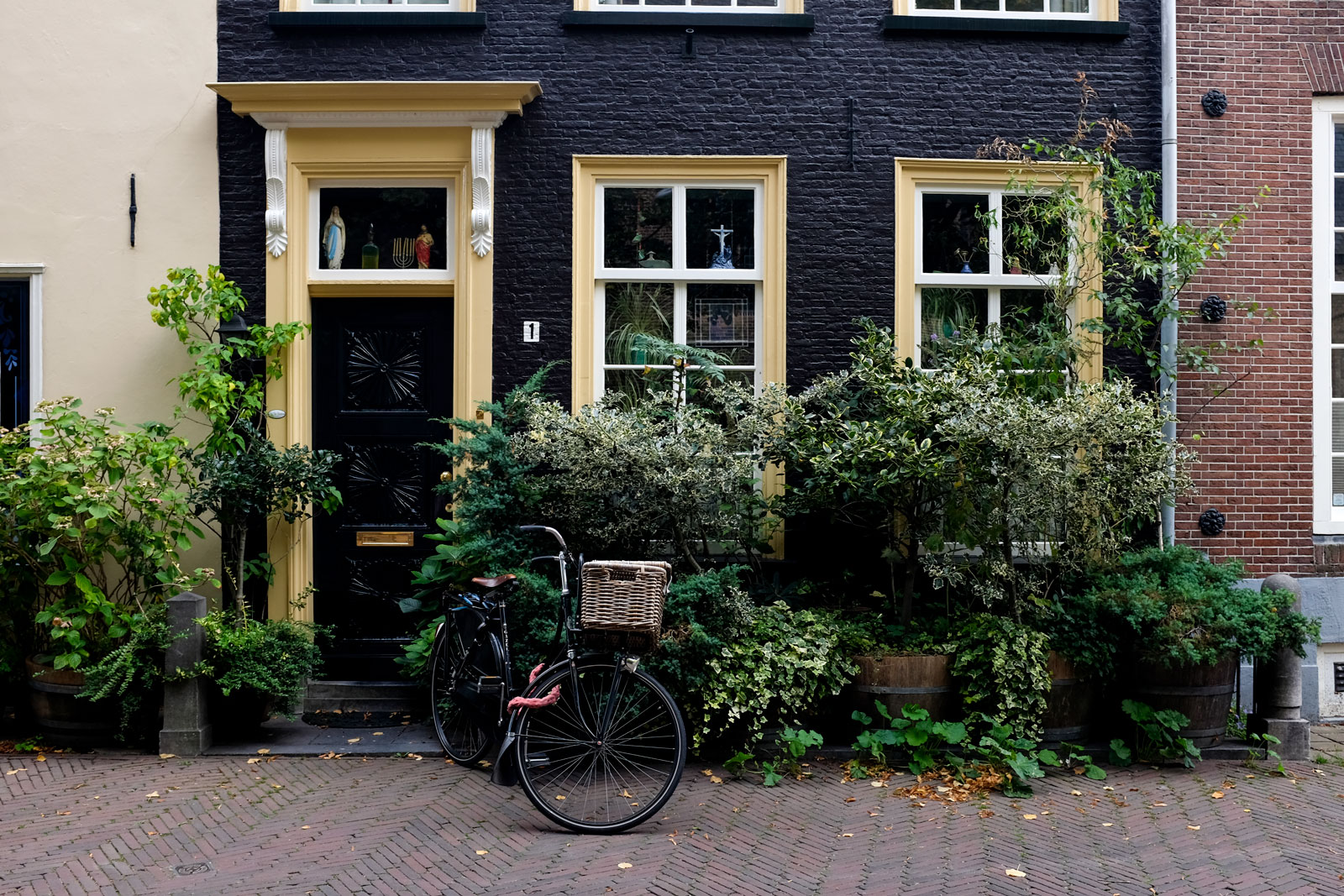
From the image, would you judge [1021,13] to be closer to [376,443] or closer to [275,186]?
[275,186]

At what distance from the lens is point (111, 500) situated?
6402 millimetres

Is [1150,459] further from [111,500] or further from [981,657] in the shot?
[111,500]

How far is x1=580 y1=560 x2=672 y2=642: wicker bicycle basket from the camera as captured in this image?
5.13 metres

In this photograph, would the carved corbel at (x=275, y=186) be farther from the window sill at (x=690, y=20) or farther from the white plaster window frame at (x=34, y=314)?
the window sill at (x=690, y=20)

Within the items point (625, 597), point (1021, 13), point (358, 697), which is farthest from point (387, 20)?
point (625, 597)

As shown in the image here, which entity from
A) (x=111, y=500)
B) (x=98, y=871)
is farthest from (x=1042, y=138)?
(x=98, y=871)

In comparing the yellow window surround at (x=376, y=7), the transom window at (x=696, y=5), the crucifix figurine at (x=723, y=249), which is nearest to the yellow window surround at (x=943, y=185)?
the crucifix figurine at (x=723, y=249)

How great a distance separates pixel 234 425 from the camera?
730 cm

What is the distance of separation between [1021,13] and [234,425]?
240 inches

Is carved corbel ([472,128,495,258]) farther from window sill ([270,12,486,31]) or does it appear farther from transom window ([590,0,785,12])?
transom window ([590,0,785,12])

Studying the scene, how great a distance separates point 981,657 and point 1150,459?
4.78 ft

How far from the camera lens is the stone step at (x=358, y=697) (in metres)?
7.23

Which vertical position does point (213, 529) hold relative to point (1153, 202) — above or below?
below

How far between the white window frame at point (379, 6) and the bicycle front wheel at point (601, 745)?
4.86 meters
